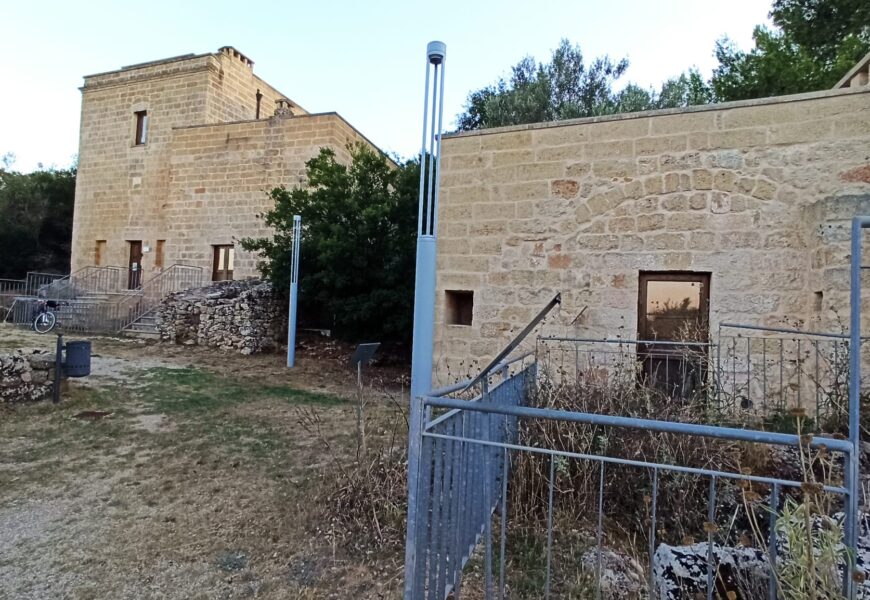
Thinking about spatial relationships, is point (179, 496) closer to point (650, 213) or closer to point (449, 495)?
point (449, 495)

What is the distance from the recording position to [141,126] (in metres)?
18.5

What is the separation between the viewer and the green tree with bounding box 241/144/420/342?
33.0ft

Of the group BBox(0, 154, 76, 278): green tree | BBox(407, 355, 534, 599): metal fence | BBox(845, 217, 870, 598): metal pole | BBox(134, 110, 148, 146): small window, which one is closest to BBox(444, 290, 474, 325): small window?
A: BBox(407, 355, 534, 599): metal fence

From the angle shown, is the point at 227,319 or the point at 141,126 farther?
the point at 141,126

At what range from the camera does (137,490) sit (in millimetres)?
3705

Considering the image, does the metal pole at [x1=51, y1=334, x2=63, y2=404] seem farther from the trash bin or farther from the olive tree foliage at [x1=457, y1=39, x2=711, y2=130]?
the olive tree foliage at [x1=457, y1=39, x2=711, y2=130]

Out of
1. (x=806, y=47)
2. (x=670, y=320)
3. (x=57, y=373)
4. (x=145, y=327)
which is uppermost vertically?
(x=806, y=47)

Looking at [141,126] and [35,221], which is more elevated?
[141,126]

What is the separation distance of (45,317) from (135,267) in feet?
15.5

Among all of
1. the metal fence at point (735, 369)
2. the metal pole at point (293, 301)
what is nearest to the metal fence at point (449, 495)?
the metal fence at point (735, 369)

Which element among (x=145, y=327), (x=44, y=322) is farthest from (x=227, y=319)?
(x=44, y=322)

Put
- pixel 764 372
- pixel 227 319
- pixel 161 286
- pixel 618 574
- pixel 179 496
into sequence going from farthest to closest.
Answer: pixel 161 286, pixel 227 319, pixel 764 372, pixel 179 496, pixel 618 574

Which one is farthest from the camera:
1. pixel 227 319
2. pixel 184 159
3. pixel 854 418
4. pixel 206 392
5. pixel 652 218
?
pixel 184 159

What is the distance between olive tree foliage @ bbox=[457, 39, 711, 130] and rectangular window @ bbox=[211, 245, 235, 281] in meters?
10.2
